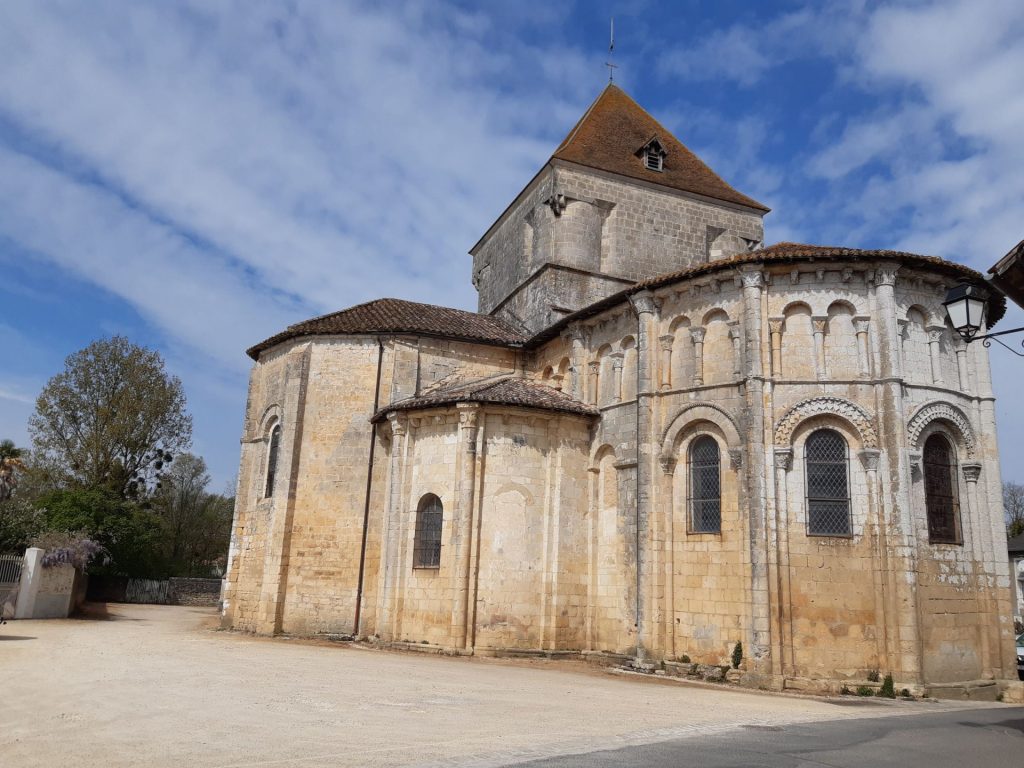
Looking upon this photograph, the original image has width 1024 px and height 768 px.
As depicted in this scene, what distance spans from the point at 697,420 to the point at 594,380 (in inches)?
154

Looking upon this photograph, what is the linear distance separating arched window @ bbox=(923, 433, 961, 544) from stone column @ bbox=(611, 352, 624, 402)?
6.78 meters

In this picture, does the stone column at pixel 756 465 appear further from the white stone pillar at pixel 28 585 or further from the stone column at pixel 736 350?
the white stone pillar at pixel 28 585

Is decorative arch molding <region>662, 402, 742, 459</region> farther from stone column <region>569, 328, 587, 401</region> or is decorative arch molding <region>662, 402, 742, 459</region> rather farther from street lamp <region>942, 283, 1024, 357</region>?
street lamp <region>942, 283, 1024, 357</region>

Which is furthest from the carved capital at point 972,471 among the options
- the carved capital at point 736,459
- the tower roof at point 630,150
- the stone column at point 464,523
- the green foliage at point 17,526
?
the green foliage at point 17,526

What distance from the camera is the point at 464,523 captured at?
59.7 ft

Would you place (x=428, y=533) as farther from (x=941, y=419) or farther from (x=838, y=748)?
(x=838, y=748)

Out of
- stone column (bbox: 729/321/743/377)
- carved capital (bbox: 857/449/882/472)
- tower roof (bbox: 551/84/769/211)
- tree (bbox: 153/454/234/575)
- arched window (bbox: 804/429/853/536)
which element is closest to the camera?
carved capital (bbox: 857/449/882/472)

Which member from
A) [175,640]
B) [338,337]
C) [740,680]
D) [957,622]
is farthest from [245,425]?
[957,622]

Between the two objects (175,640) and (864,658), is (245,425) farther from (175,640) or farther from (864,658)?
(864,658)

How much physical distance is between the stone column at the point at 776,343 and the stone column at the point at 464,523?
6.89m

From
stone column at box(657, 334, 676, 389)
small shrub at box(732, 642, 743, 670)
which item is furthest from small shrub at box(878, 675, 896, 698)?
stone column at box(657, 334, 676, 389)

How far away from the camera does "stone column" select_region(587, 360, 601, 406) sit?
66.0ft

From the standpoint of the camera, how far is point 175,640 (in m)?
18.8

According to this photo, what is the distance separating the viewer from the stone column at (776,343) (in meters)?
16.1
